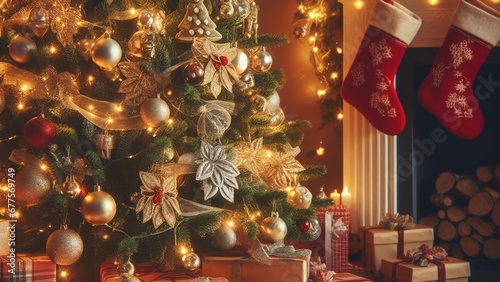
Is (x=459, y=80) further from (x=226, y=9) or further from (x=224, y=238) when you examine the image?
(x=224, y=238)

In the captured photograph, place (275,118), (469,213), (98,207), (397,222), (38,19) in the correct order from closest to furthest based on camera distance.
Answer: (98,207) < (38,19) < (275,118) < (397,222) < (469,213)

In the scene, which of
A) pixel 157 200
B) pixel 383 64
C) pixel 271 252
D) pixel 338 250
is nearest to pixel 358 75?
pixel 383 64

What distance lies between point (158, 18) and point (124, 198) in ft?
2.02

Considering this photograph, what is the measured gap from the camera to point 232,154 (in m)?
2.15

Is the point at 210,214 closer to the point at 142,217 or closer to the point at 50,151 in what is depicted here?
the point at 142,217

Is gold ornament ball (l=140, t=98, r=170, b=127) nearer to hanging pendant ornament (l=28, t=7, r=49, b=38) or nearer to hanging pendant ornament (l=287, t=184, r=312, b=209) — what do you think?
hanging pendant ornament (l=28, t=7, r=49, b=38)

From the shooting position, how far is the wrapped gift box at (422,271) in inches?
107

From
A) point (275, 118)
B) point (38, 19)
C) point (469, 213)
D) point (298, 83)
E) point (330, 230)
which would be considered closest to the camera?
point (38, 19)

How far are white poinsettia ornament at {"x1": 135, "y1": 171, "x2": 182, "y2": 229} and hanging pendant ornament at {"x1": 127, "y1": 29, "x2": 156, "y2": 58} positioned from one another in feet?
1.24

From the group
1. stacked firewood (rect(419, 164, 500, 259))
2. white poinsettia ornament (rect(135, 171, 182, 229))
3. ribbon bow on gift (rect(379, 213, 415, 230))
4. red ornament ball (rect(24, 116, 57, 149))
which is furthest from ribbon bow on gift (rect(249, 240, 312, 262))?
stacked firewood (rect(419, 164, 500, 259))

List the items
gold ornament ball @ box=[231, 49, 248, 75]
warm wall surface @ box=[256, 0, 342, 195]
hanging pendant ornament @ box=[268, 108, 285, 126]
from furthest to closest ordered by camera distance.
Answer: warm wall surface @ box=[256, 0, 342, 195]
hanging pendant ornament @ box=[268, 108, 285, 126]
gold ornament ball @ box=[231, 49, 248, 75]

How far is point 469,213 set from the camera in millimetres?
3375

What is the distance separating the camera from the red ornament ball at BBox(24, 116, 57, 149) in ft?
6.45

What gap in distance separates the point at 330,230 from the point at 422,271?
435 mm
